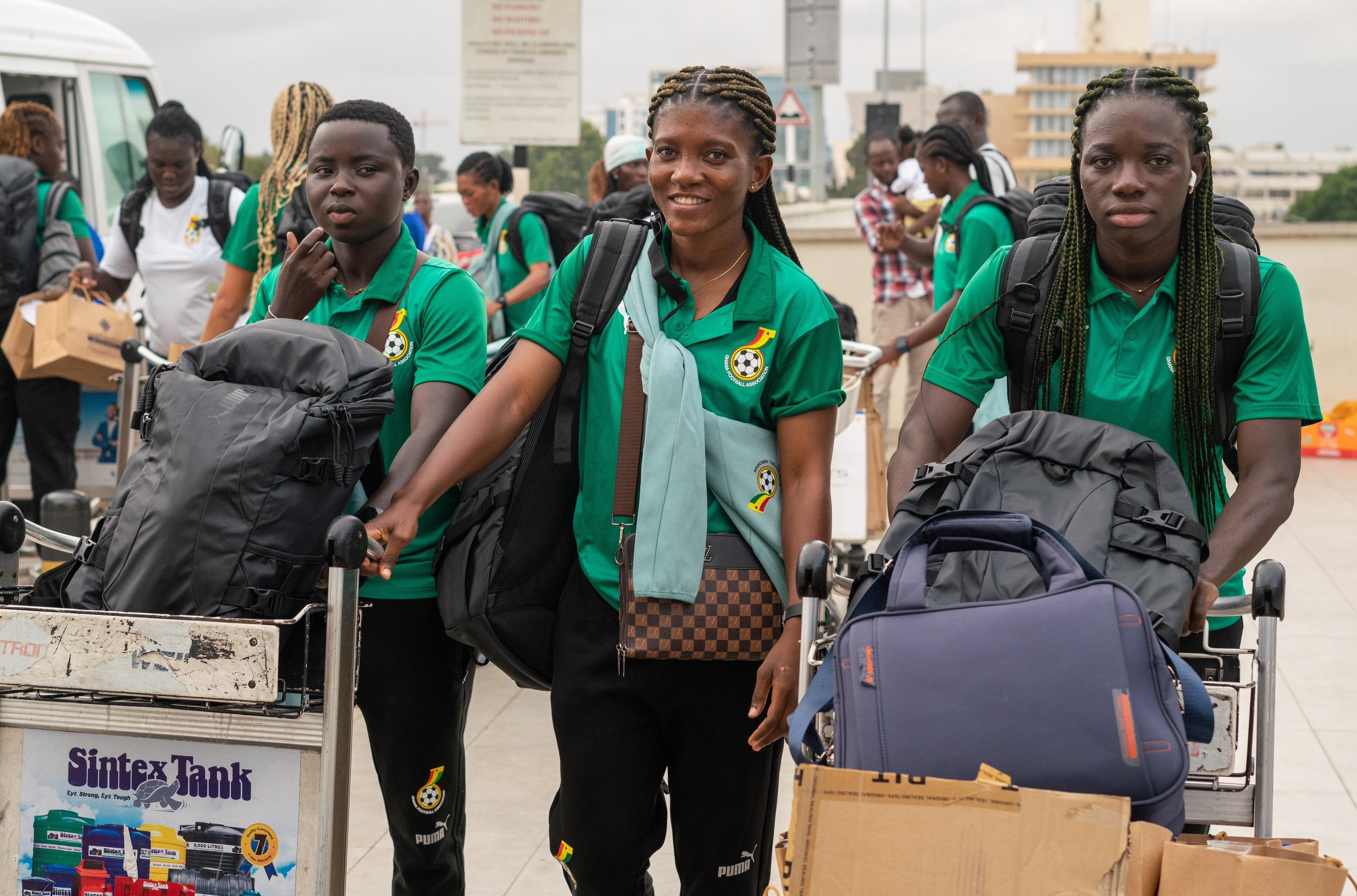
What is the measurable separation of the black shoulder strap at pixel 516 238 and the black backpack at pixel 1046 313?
5.24 metres

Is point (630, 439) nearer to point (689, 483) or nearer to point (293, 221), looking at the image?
point (689, 483)

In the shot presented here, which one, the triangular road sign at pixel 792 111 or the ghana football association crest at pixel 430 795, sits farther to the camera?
the triangular road sign at pixel 792 111

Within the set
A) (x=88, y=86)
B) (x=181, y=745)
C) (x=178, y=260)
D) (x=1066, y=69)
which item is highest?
(x=1066, y=69)

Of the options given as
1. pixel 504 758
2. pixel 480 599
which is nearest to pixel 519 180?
pixel 504 758

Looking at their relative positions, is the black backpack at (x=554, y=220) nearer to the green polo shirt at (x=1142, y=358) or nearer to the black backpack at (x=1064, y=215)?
the black backpack at (x=1064, y=215)

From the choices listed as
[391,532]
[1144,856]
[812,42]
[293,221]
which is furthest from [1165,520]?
[812,42]

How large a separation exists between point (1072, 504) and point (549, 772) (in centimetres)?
307

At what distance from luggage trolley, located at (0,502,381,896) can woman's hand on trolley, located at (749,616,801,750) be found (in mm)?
726

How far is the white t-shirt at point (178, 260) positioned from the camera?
20.9ft

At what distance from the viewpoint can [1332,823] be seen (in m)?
4.48

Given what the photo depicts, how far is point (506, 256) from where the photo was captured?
308 inches

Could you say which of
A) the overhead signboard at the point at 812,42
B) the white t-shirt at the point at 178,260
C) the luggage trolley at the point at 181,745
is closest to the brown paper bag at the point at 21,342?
the white t-shirt at the point at 178,260

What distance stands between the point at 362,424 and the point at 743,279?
0.76 m

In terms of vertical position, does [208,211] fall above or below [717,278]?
above
